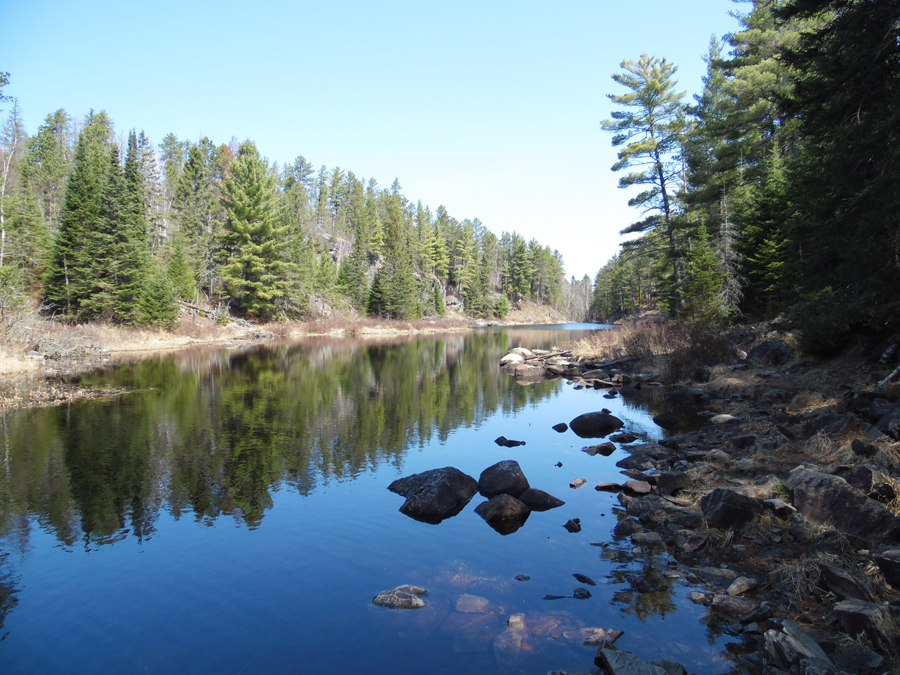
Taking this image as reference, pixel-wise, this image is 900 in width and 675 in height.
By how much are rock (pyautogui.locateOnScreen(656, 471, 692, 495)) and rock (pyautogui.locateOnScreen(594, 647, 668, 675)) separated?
15.5 ft

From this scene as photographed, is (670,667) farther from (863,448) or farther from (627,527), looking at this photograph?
(863,448)

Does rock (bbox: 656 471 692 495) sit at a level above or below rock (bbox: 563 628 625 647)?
above

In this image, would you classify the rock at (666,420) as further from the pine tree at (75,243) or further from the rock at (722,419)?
the pine tree at (75,243)

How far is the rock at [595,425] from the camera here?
14.2 metres

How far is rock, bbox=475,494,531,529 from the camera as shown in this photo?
818 centimetres

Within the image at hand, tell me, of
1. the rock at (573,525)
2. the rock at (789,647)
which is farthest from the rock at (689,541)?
the rock at (789,647)

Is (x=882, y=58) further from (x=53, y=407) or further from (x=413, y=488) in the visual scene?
(x=53, y=407)

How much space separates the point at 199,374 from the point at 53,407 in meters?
8.27

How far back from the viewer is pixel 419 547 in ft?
23.6

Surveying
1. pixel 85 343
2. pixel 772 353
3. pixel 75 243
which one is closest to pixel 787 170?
pixel 772 353

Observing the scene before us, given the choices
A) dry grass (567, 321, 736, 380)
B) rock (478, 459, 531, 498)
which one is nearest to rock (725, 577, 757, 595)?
rock (478, 459, 531, 498)

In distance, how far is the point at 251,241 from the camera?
1892 inches

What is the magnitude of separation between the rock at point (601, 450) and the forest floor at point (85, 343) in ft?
54.7

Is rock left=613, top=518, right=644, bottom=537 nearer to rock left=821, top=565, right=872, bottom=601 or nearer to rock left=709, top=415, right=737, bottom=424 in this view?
rock left=821, top=565, right=872, bottom=601
